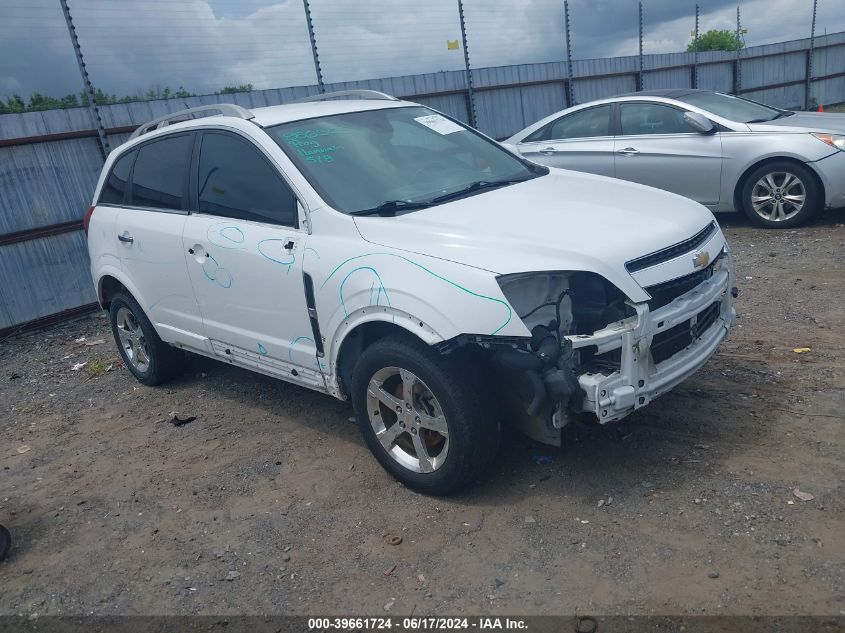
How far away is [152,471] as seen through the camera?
4.51 meters

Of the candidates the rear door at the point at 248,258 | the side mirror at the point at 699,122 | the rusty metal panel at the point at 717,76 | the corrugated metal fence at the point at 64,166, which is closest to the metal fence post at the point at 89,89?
the corrugated metal fence at the point at 64,166

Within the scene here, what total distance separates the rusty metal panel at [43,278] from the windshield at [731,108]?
7.25 metres

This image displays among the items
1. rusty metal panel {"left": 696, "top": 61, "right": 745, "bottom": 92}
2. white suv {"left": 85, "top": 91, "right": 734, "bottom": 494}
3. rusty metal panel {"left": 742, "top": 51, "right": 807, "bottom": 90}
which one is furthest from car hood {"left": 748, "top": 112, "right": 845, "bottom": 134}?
rusty metal panel {"left": 742, "top": 51, "right": 807, "bottom": 90}

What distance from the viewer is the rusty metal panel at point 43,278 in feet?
26.0

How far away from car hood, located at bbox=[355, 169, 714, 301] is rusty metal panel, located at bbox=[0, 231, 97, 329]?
19.2 feet

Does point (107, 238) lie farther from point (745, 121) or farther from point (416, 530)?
point (745, 121)

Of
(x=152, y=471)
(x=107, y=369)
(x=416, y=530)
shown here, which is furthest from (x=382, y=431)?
(x=107, y=369)

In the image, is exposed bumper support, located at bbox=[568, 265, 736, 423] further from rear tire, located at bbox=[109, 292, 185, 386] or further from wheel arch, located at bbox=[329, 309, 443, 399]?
rear tire, located at bbox=[109, 292, 185, 386]

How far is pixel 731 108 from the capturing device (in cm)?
861

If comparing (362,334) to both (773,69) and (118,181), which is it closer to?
(118,181)

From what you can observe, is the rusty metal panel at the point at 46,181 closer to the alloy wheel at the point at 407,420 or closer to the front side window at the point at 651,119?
the alloy wheel at the point at 407,420

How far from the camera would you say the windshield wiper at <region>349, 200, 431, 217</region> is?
3.79 metres

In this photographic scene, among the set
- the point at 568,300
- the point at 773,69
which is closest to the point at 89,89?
the point at 568,300

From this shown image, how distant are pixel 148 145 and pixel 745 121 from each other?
21.0ft
